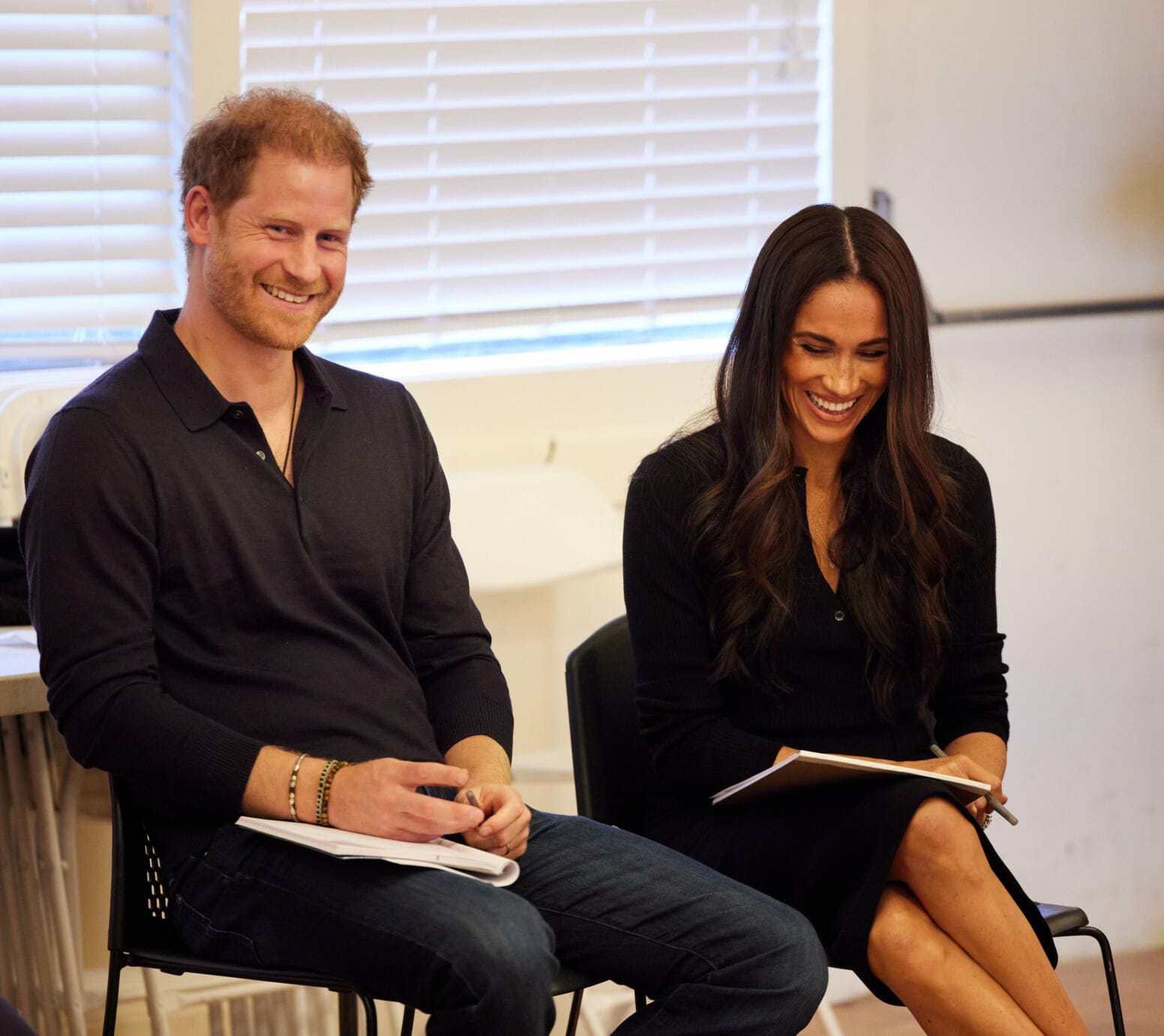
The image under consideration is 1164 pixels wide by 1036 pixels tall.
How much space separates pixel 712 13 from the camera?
2846 millimetres

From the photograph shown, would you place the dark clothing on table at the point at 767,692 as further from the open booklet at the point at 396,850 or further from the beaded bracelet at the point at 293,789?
the beaded bracelet at the point at 293,789

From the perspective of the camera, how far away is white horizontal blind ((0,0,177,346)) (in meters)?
2.51

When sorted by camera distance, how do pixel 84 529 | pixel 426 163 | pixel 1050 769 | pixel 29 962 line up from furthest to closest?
pixel 1050 769
pixel 426 163
pixel 29 962
pixel 84 529

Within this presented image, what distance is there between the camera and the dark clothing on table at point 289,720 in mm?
1570

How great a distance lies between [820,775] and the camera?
173 cm

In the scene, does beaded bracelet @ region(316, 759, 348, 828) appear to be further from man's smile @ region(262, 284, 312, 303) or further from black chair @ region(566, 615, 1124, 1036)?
man's smile @ region(262, 284, 312, 303)

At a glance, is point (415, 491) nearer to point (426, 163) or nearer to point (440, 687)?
point (440, 687)

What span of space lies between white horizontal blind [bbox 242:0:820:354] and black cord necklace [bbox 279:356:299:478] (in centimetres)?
79

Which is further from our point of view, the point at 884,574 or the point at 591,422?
the point at 591,422

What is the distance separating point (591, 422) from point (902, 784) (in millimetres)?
1270

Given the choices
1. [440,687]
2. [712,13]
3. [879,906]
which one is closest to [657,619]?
[440,687]

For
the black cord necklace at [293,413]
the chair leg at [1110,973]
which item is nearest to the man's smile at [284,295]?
the black cord necklace at [293,413]

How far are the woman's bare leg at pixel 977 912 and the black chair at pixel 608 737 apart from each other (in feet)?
1.24

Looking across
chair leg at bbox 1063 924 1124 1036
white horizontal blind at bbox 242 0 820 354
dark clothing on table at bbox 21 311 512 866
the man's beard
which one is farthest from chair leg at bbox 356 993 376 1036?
white horizontal blind at bbox 242 0 820 354
